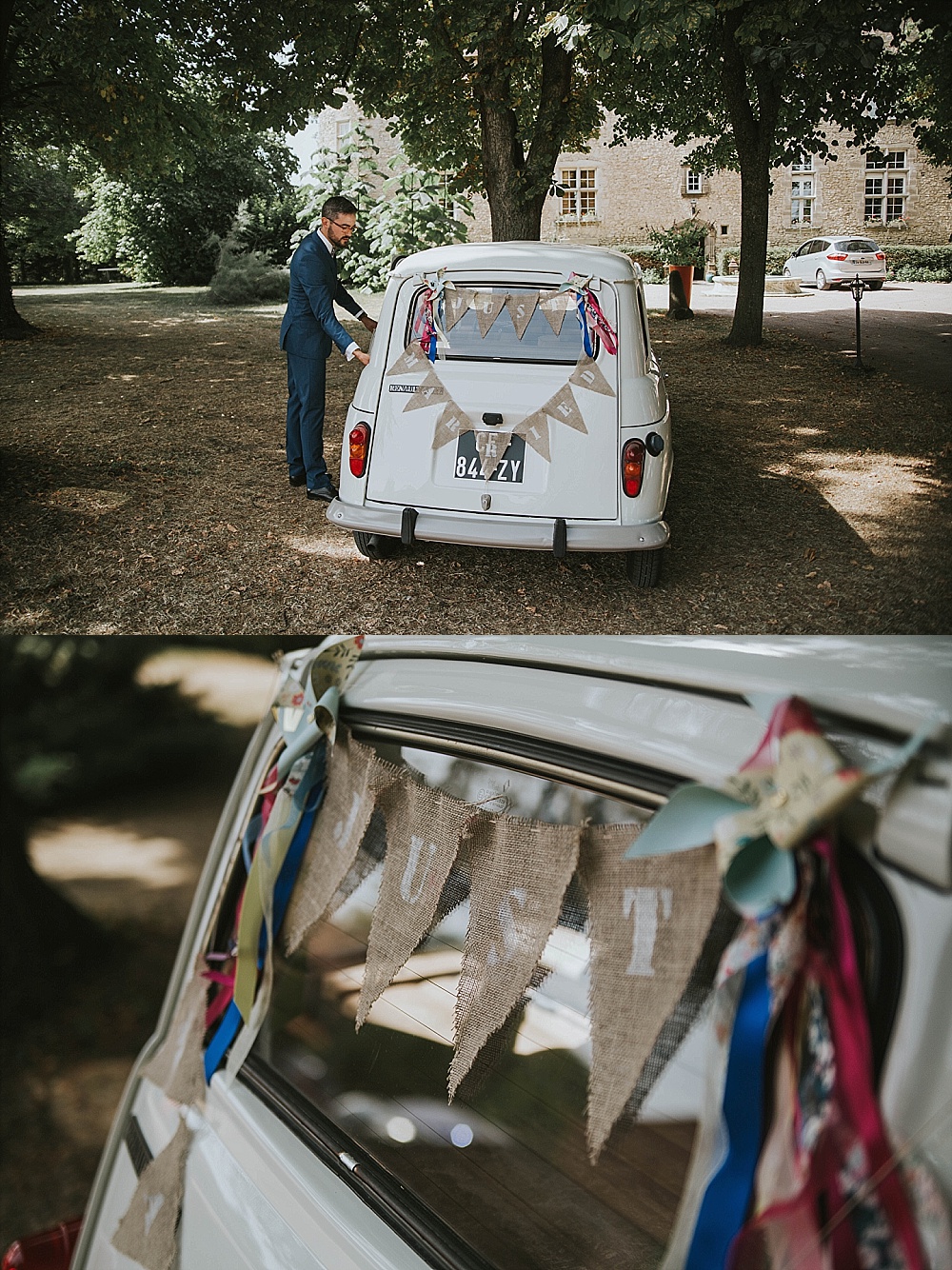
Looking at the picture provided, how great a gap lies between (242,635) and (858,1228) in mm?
1023

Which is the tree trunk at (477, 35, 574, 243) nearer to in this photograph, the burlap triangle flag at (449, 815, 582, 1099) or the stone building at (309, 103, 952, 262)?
the stone building at (309, 103, 952, 262)

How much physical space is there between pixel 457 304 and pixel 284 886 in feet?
3.12

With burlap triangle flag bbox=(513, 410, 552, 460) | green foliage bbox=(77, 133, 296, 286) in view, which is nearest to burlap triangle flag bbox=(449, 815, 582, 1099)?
burlap triangle flag bbox=(513, 410, 552, 460)

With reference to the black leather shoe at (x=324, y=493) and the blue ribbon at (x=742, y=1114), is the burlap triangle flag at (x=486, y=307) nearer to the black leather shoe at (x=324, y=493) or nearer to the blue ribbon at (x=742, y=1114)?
the black leather shoe at (x=324, y=493)

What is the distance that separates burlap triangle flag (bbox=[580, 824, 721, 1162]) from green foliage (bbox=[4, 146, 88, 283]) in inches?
46.8

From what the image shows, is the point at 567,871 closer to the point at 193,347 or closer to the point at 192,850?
the point at 193,347

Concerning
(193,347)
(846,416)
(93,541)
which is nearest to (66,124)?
(193,347)

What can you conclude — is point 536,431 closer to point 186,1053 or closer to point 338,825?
point 338,825

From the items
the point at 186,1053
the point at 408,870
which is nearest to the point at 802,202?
the point at 408,870

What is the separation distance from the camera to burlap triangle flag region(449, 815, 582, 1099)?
768mm

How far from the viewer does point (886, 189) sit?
3.91ft

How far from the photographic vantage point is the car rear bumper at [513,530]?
4.16 feet

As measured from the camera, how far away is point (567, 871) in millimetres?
747

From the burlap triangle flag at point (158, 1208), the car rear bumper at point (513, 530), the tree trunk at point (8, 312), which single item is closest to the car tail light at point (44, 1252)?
the burlap triangle flag at point (158, 1208)
